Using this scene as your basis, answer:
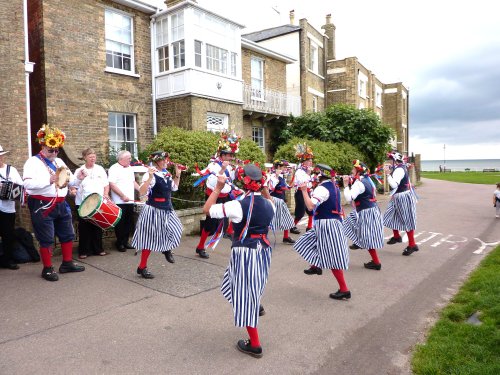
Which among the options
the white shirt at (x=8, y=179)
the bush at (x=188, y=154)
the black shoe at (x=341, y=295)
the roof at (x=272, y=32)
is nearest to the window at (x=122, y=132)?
the bush at (x=188, y=154)

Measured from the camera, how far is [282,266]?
283 inches

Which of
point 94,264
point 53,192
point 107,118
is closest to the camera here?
point 53,192

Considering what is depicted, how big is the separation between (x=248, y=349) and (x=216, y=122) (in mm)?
12504

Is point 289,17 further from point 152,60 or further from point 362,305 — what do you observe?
point 362,305

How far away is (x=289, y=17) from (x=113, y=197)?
23861mm

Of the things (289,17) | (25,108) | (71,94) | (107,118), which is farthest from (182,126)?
(289,17)

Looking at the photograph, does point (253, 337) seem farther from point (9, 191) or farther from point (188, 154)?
point (188, 154)

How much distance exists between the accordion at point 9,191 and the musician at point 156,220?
6.09 feet

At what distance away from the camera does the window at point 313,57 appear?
81.4 ft

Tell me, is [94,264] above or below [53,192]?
below

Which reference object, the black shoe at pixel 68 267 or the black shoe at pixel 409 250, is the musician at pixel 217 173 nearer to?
the black shoe at pixel 68 267

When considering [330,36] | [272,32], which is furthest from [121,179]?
[330,36]

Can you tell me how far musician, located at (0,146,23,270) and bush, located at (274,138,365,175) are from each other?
10.9 meters

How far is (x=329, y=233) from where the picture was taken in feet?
18.0
